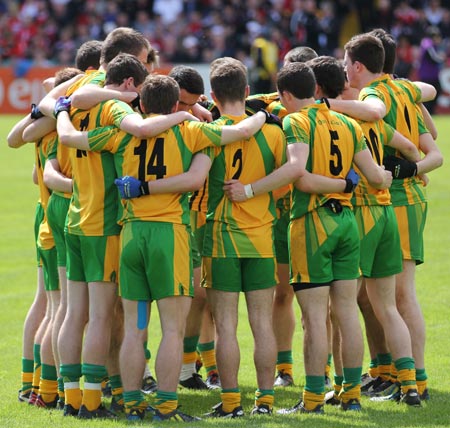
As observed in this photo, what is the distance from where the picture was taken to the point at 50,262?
7305 millimetres

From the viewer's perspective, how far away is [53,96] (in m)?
7.19

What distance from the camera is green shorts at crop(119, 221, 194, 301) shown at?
255 inches

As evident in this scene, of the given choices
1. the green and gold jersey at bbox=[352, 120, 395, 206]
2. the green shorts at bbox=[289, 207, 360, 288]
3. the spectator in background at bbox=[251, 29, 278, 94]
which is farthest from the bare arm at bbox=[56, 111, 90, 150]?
the spectator in background at bbox=[251, 29, 278, 94]

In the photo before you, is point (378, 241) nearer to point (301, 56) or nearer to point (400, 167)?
point (400, 167)

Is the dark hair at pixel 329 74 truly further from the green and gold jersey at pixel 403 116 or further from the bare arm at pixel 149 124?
the bare arm at pixel 149 124

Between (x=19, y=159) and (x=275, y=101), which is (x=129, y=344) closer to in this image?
(x=275, y=101)

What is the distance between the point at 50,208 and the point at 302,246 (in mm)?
1769

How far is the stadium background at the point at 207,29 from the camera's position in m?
31.3

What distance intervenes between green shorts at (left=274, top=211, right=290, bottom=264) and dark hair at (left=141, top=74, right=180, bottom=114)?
5.12 ft

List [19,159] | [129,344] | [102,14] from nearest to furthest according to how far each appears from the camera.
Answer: [129,344]
[19,159]
[102,14]

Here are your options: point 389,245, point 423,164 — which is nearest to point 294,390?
point 389,245

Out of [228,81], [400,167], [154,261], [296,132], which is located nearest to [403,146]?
[400,167]

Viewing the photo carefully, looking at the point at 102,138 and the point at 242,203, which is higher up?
the point at 102,138

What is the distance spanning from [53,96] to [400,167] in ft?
8.20
